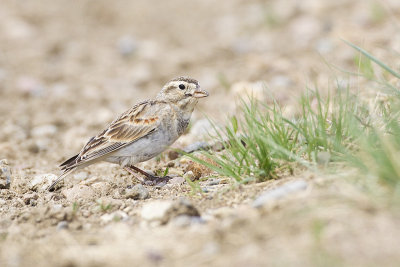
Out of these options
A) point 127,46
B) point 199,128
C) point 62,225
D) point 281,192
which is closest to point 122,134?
point 199,128

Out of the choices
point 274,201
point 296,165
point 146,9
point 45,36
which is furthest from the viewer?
point 146,9

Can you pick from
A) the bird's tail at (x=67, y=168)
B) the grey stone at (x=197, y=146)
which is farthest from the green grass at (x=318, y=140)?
the bird's tail at (x=67, y=168)

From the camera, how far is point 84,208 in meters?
4.84

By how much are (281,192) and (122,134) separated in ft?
8.33

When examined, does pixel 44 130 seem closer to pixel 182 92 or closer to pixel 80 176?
pixel 80 176

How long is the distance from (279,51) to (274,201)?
22.1 ft

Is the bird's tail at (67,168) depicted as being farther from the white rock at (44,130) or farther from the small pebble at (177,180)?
the white rock at (44,130)

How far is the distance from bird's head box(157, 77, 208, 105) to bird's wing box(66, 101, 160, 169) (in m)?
0.19

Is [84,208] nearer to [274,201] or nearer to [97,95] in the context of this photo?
[274,201]

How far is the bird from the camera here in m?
5.98

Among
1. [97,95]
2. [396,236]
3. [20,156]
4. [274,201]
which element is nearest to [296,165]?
[274,201]

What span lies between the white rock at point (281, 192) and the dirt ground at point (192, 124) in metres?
0.02

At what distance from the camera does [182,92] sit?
6.36 meters

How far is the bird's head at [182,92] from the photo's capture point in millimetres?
6328
